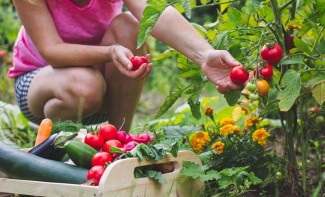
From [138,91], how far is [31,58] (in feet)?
1.66

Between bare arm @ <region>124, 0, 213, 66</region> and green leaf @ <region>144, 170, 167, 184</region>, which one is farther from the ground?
bare arm @ <region>124, 0, 213, 66</region>

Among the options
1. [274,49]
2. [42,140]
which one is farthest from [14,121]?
[274,49]

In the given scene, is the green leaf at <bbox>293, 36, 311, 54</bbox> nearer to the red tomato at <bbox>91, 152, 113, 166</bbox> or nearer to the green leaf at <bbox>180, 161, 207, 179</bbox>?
the green leaf at <bbox>180, 161, 207, 179</bbox>

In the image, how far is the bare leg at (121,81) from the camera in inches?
102

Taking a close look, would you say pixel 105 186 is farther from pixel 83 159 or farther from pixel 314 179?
pixel 314 179

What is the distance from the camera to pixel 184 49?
2141mm

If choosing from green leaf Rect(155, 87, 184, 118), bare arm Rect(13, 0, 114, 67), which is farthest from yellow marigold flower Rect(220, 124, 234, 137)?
bare arm Rect(13, 0, 114, 67)

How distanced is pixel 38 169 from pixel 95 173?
0.21 m

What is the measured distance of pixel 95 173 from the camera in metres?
1.71

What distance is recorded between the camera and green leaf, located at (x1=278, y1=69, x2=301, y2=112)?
177 cm

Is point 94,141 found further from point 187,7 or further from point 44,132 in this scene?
point 187,7

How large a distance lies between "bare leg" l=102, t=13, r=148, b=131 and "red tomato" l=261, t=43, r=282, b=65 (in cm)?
90

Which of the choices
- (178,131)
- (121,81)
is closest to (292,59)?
(178,131)

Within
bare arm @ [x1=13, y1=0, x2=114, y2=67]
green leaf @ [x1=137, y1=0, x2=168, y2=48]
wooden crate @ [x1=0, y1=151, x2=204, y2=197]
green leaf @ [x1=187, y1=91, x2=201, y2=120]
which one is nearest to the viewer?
wooden crate @ [x1=0, y1=151, x2=204, y2=197]
